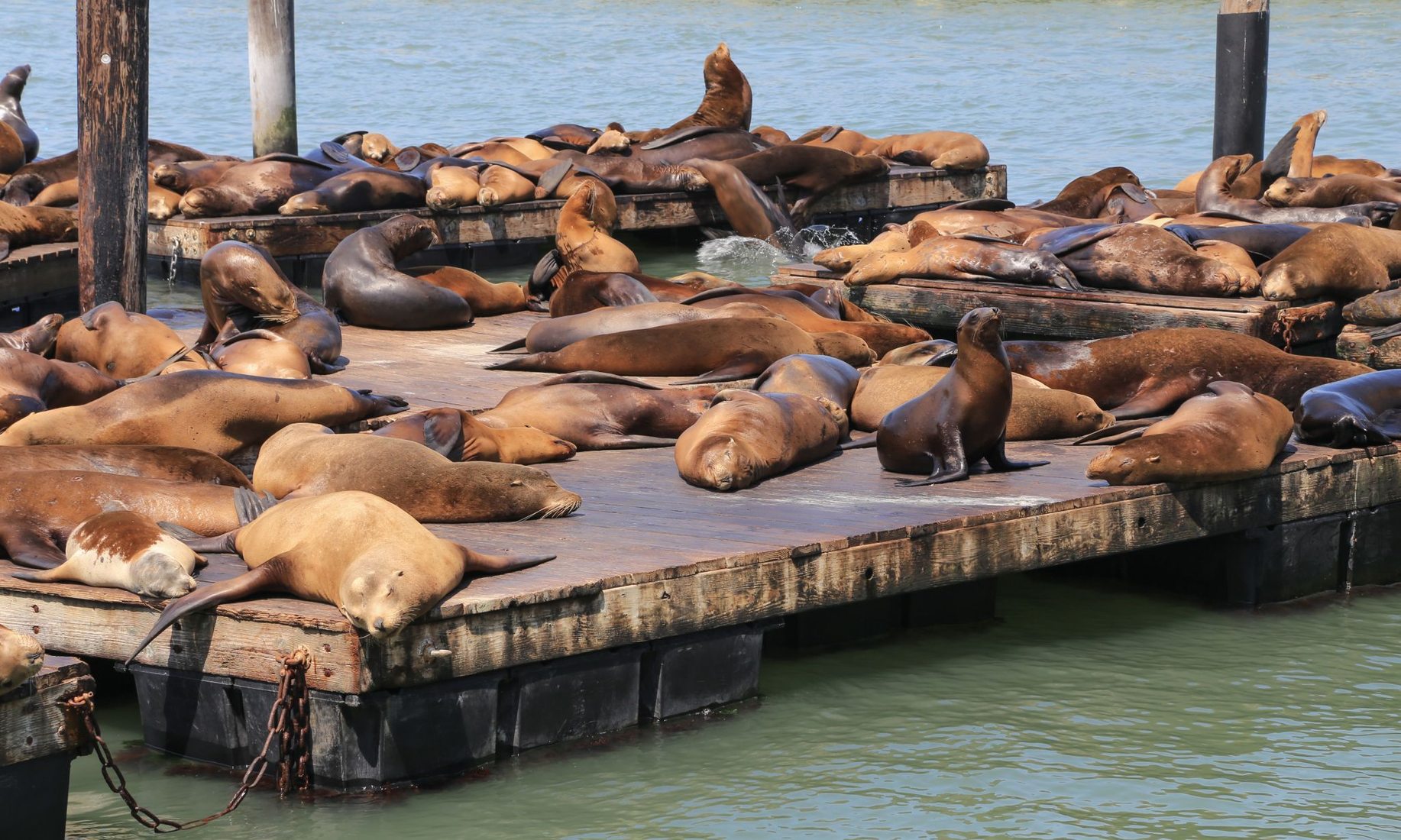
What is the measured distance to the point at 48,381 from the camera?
22.1 feet

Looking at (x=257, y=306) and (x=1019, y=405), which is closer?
(x=1019, y=405)

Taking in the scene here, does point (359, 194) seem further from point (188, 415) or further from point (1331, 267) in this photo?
point (188, 415)

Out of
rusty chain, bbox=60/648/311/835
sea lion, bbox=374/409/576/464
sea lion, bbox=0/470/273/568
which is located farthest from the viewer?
sea lion, bbox=374/409/576/464

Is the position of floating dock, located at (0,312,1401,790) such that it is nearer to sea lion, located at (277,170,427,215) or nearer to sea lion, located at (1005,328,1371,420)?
sea lion, located at (1005,328,1371,420)

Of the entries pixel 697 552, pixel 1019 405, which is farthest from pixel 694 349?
pixel 697 552

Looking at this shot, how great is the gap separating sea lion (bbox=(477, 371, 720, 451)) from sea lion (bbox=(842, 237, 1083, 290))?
9.74 feet

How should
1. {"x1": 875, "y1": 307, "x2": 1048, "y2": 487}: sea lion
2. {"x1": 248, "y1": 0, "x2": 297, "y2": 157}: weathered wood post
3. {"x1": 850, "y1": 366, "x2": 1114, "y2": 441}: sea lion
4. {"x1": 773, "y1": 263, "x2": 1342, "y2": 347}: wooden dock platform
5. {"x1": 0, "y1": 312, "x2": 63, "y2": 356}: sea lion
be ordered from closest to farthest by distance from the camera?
{"x1": 875, "y1": 307, "x2": 1048, "y2": 487}: sea lion → {"x1": 850, "y1": 366, "x2": 1114, "y2": 441}: sea lion → {"x1": 0, "y1": 312, "x2": 63, "y2": 356}: sea lion → {"x1": 773, "y1": 263, "x2": 1342, "y2": 347}: wooden dock platform → {"x1": 248, "y1": 0, "x2": 297, "y2": 157}: weathered wood post

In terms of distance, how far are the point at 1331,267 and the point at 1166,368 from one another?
6.40ft

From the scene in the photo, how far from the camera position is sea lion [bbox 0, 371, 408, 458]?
5.93 metres

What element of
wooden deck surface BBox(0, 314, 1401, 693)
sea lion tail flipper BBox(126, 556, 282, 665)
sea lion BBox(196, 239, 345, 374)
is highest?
sea lion BBox(196, 239, 345, 374)

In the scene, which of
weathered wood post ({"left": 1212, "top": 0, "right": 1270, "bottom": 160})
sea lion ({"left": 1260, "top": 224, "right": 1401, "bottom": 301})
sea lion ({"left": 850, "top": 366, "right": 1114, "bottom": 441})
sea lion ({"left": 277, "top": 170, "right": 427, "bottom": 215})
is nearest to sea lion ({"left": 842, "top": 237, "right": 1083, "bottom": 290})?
sea lion ({"left": 1260, "top": 224, "right": 1401, "bottom": 301})

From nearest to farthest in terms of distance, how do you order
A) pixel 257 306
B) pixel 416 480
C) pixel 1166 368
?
pixel 416 480 → pixel 1166 368 → pixel 257 306

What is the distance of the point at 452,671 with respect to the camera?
4555 millimetres

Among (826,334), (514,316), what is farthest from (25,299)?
(826,334)
